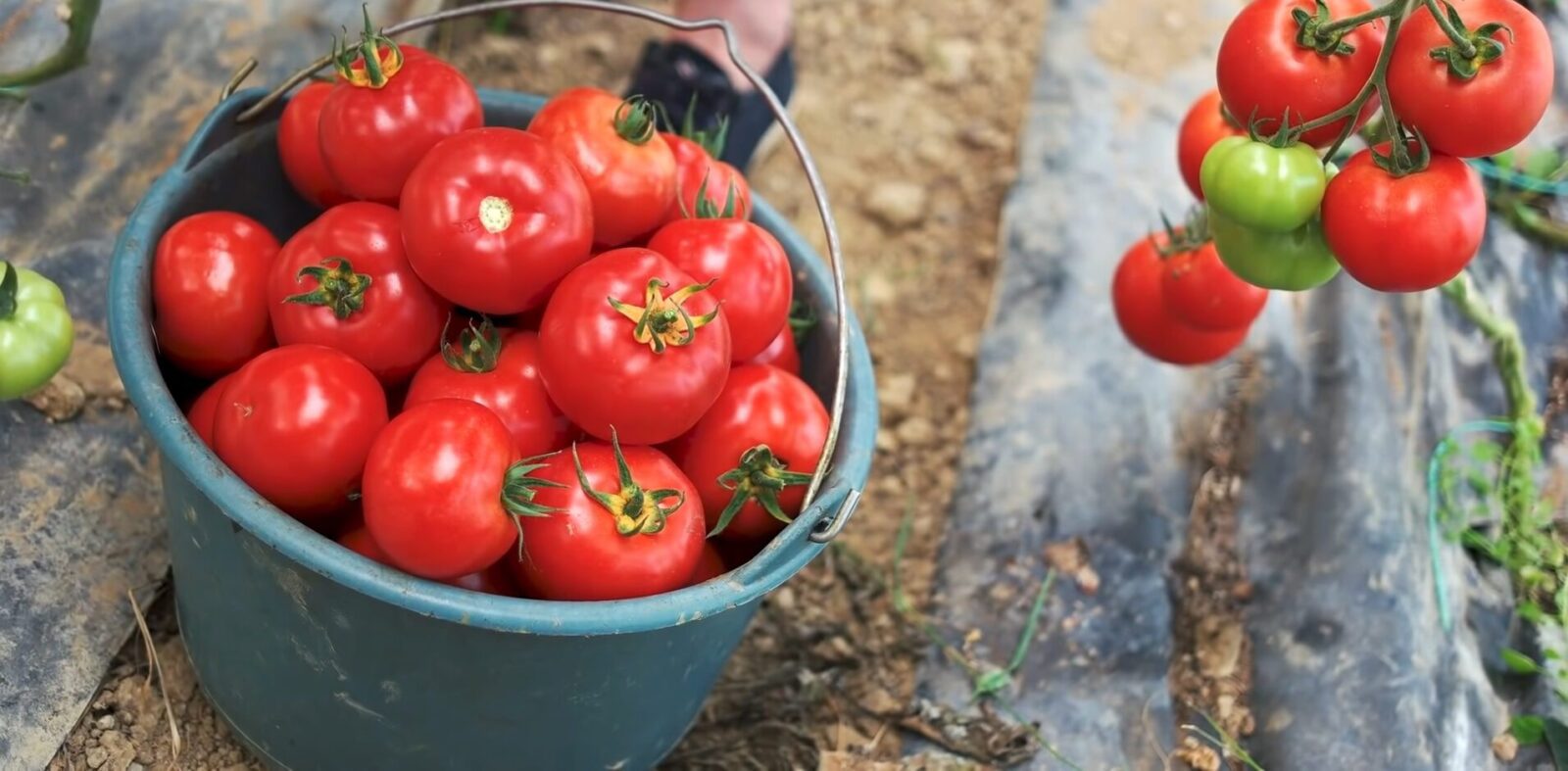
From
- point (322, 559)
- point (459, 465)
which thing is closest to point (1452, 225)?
point (459, 465)

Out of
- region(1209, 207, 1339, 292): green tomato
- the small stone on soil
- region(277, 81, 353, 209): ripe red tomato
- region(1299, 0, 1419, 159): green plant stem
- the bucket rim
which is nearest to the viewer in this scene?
the bucket rim

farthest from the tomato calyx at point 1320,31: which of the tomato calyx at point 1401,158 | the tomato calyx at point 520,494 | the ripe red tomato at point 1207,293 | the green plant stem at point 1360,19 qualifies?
the tomato calyx at point 520,494

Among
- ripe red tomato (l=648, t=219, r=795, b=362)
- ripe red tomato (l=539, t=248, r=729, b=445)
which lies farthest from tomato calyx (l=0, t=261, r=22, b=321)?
ripe red tomato (l=648, t=219, r=795, b=362)

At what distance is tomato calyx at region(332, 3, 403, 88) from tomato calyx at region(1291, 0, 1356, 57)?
93 centimetres

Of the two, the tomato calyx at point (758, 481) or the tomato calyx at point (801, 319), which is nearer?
the tomato calyx at point (758, 481)

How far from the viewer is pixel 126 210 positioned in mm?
1871

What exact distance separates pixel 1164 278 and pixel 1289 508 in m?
0.52

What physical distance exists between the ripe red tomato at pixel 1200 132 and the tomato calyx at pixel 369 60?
936mm

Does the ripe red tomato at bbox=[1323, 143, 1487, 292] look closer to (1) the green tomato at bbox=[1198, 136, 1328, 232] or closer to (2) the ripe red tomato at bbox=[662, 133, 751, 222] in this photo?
(1) the green tomato at bbox=[1198, 136, 1328, 232]

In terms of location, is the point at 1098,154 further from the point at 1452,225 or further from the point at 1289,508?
the point at 1452,225

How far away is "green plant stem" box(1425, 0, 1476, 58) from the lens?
4.10 feet

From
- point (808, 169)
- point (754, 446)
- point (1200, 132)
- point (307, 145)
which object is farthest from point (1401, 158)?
point (307, 145)

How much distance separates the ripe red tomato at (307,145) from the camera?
1545mm

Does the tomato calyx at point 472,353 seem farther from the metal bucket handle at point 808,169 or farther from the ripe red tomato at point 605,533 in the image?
the metal bucket handle at point 808,169
